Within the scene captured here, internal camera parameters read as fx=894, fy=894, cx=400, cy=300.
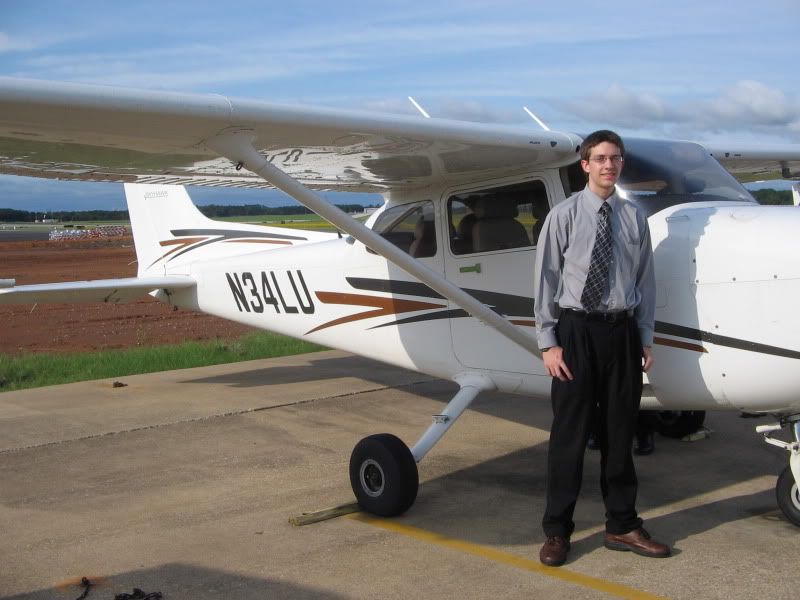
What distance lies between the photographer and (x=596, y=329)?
4.02 m

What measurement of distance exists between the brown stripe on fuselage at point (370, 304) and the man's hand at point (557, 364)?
176 cm

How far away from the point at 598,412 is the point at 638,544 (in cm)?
63

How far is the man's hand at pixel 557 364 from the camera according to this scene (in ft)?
13.3

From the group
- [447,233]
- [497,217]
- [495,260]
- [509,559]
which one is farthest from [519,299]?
[509,559]

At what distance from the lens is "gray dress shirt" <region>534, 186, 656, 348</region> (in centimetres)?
401

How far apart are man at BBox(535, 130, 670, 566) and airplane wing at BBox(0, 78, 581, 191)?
90 centimetres

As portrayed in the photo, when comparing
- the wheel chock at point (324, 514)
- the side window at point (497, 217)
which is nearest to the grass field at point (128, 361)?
the wheel chock at point (324, 514)

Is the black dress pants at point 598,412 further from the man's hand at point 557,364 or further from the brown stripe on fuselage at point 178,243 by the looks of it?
the brown stripe on fuselage at point 178,243

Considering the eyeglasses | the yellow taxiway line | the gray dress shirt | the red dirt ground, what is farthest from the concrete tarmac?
the red dirt ground

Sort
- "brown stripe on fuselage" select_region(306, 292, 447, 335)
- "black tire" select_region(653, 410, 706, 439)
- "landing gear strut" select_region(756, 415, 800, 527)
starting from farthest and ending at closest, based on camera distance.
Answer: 1. "black tire" select_region(653, 410, 706, 439)
2. "brown stripe on fuselage" select_region(306, 292, 447, 335)
3. "landing gear strut" select_region(756, 415, 800, 527)

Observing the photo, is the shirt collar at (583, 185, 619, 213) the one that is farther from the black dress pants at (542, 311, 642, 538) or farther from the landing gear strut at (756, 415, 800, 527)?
the landing gear strut at (756, 415, 800, 527)

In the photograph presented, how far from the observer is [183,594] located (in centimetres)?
388

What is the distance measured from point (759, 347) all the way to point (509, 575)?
154 centimetres

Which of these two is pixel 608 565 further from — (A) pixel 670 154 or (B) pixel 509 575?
A: (A) pixel 670 154
